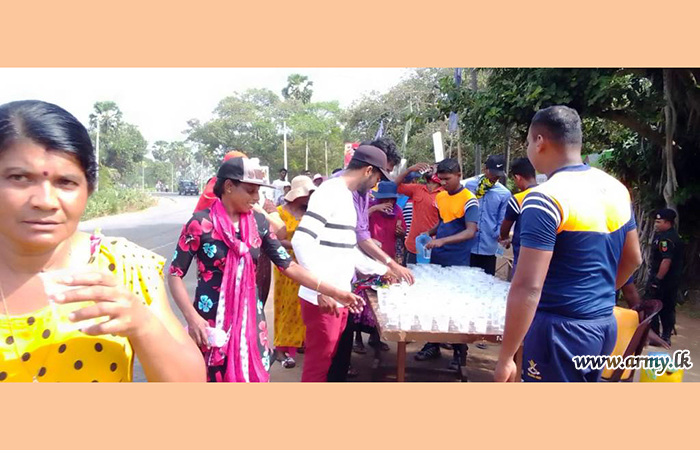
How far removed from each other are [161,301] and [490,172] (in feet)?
14.0

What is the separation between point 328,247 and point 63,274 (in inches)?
74.5

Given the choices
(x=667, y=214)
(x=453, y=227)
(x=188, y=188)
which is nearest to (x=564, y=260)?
(x=453, y=227)

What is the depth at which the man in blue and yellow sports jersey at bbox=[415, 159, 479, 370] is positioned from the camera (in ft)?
14.1

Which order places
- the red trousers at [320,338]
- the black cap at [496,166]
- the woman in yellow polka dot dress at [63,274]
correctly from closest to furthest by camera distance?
the woman in yellow polka dot dress at [63,274]
the red trousers at [320,338]
the black cap at [496,166]

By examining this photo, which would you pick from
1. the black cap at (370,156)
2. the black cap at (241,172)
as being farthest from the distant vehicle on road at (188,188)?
the black cap at (241,172)

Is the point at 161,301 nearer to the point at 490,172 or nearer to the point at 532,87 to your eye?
the point at 490,172

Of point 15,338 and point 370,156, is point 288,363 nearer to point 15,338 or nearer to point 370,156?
point 370,156

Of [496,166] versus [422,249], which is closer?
[496,166]

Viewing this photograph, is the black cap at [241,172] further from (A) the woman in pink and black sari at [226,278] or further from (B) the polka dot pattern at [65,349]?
(B) the polka dot pattern at [65,349]

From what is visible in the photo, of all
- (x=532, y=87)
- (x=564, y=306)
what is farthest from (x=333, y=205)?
(x=532, y=87)

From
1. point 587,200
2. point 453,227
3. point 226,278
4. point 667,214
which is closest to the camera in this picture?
point 587,200

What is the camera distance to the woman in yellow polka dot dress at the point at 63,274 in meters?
1.03

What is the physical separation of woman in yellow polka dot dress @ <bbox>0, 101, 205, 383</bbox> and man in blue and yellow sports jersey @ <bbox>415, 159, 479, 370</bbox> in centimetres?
343

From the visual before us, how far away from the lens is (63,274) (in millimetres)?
945
